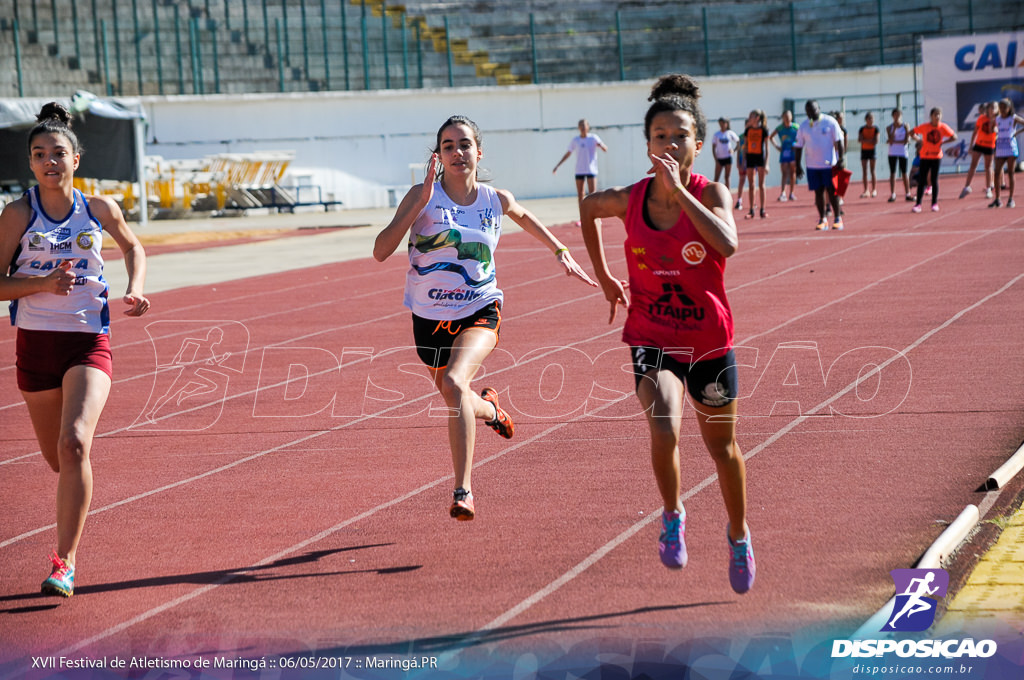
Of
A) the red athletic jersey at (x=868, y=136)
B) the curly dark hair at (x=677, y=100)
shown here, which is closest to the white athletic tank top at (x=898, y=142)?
the red athletic jersey at (x=868, y=136)

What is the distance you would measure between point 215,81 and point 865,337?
3032 cm

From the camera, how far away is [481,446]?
775 cm

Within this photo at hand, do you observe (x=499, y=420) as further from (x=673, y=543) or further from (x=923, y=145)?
(x=923, y=145)

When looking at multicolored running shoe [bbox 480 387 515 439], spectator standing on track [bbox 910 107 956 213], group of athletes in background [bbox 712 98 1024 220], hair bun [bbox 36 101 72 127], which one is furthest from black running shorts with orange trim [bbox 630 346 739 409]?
spectator standing on track [bbox 910 107 956 213]

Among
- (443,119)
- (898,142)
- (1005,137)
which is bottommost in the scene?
(1005,137)

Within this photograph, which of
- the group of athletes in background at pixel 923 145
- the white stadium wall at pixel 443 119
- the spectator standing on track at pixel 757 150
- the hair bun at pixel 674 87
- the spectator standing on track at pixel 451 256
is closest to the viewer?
the hair bun at pixel 674 87

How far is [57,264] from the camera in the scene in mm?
5496

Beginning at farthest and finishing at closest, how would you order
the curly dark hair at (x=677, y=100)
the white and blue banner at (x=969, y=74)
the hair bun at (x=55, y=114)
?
the white and blue banner at (x=969, y=74), the hair bun at (x=55, y=114), the curly dark hair at (x=677, y=100)

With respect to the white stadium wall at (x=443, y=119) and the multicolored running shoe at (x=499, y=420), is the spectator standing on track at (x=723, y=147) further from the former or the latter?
the multicolored running shoe at (x=499, y=420)

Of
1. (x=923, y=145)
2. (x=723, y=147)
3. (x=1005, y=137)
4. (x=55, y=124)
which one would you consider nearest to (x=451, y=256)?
(x=55, y=124)

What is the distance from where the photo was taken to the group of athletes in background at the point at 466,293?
4.82 m

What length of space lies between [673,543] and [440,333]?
1.74 metres

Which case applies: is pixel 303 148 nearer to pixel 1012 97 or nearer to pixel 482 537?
pixel 1012 97

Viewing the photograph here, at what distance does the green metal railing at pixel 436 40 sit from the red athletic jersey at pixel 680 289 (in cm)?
3446
